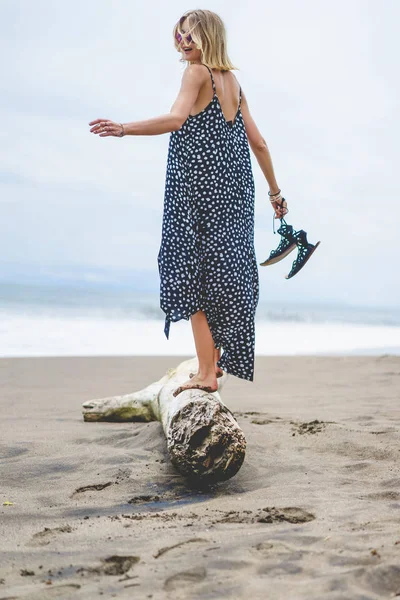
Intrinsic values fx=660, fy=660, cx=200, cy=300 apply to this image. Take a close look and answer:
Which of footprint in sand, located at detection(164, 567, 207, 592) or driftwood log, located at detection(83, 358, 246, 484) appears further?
driftwood log, located at detection(83, 358, 246, 484)

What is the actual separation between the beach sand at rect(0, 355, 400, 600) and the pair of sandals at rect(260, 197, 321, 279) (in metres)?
1.18

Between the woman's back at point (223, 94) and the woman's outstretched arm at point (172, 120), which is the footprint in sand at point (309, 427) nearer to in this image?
the woman's back at point (223, 94)

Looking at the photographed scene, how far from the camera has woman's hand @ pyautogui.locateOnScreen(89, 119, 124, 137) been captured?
3.26 m

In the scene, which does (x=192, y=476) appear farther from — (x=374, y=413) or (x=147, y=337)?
(x=147, y=337)

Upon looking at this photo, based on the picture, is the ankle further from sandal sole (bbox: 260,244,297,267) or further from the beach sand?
sandal sole (bbox: 260,244,297,267)

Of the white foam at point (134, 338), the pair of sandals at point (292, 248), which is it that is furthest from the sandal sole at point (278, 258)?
the white foam at point (134, 338)

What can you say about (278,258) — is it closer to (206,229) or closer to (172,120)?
(206,229)

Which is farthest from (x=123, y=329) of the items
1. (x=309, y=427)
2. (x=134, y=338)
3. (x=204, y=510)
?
(x=204, y=510)

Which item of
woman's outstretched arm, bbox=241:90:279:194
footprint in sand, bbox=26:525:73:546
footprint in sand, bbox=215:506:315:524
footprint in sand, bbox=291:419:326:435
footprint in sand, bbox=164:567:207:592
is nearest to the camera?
footprint in sand, bbox=164:567:207:592

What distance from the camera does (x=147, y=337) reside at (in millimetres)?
14719

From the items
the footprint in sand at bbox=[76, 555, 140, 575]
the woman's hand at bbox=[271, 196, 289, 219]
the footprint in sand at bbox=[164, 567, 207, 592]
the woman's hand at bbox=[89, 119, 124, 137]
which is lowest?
the footprint in sand at bbox=[76, 555, 140, 575]

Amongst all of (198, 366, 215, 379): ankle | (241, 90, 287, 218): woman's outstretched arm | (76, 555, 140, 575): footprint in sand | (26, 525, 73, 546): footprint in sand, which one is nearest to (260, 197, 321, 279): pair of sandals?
(241, 90, 287, 218): woman's outstretched arm

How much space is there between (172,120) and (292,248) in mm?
1234

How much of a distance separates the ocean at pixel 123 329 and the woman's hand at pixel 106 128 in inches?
296
